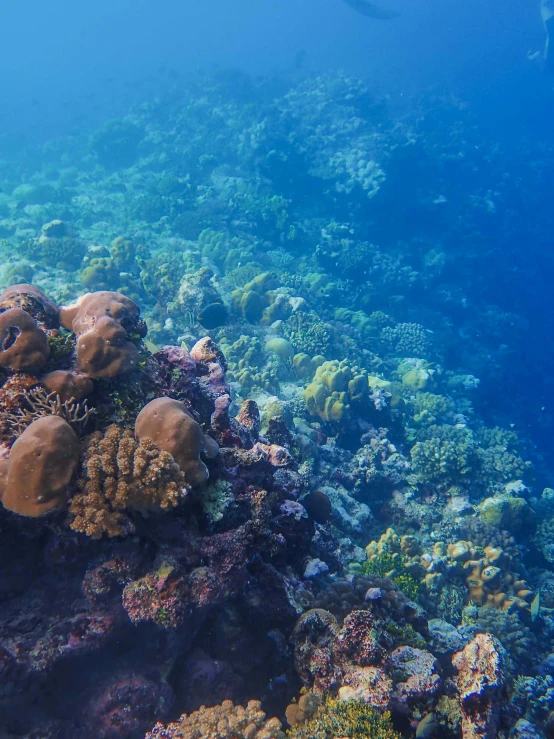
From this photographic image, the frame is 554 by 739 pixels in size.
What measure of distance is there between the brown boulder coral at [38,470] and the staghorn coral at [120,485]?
168mm

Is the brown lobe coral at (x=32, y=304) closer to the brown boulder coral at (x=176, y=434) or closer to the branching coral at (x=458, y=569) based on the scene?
the brown boulder coral at (x=176, y=434)

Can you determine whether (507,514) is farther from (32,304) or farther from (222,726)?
(32,304)

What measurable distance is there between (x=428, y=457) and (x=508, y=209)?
2526 centimetres

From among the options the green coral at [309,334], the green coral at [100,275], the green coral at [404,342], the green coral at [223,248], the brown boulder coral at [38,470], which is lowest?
the green coral at [100,275]

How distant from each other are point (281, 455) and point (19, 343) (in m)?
3.81

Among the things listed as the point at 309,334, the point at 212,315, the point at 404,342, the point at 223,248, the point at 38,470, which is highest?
the point at 404,342

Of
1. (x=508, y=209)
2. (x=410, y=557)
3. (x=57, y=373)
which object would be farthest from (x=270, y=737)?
(x=508, y=209)

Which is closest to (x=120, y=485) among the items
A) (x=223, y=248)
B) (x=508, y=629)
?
(x=508, y=629)

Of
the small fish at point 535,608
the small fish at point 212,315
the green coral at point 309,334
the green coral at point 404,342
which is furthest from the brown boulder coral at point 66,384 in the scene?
the green coral at point 404,342

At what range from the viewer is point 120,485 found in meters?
3.35

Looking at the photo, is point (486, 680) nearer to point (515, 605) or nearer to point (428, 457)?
point (515, 605)

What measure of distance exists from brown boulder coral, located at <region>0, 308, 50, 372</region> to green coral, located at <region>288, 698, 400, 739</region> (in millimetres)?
4096

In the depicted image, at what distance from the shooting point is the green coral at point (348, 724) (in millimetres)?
3146

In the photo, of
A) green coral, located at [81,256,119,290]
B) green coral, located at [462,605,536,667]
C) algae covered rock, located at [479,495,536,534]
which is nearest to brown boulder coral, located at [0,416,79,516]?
green coral, located at [462,605,536,667]
